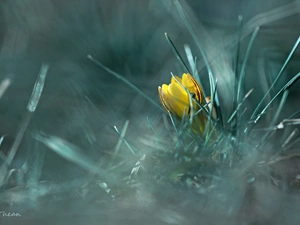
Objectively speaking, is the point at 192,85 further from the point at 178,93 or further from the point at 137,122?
the point at 137,122

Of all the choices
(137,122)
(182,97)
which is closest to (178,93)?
(182,97)

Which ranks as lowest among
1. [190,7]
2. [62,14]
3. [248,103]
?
[248,103]

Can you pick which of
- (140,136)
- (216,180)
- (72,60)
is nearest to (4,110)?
(72,60)

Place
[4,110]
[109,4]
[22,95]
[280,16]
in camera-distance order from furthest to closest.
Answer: [109,4] → [280,16] → [22,95] → [4,110]

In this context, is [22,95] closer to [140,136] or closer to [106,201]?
[140,136]

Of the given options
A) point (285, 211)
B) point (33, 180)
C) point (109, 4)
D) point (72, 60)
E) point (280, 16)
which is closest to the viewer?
point (285, 211)

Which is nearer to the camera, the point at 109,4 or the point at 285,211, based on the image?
the point at 285,211

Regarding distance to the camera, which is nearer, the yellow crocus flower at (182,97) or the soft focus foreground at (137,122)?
the soft focus foreground at (137,122)

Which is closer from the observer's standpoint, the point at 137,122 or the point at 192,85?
the point at 192,85
